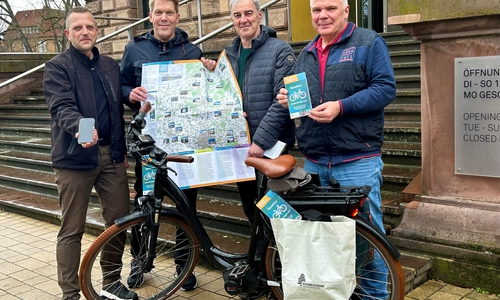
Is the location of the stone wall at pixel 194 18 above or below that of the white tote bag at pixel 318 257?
above

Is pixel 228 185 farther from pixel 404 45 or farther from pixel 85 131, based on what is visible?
pixel 404 45

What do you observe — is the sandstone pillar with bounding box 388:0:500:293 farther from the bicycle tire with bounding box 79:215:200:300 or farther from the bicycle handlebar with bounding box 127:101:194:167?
the bicycle handlebar with bounding box 127:101:194:167

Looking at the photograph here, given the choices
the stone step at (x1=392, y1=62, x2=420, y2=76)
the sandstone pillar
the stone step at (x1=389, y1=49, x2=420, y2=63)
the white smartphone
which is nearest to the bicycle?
the white smartphone

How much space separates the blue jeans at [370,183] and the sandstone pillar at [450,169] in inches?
38.3

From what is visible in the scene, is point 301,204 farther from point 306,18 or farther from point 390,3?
point 306,18

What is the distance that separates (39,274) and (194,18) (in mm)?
9461

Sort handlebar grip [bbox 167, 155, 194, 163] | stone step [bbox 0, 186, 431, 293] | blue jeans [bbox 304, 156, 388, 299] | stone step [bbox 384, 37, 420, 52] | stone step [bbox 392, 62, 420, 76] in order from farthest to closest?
stone step [bbox 384, 37, 420, 52]
stone step [bbox 392, 62, 420, 76]
stone step [bbox 0, 186, 431, 293]
handlebar grip [bbox 167, 155, 194, 163]
blue jeans [bbox 304, 156, 388, 299]

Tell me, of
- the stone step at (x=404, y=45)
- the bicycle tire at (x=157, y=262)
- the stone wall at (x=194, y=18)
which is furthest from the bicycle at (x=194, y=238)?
the stone wall at (x=194, y=18)

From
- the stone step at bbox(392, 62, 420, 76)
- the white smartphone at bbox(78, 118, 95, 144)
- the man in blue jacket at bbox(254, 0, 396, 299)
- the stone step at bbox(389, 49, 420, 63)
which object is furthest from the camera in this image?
the stone step at bbox(389, 49, 420, 63)

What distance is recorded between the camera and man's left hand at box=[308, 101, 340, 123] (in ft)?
9.67

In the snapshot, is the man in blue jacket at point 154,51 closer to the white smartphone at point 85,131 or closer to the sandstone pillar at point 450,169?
the white smartphone at point 85,131

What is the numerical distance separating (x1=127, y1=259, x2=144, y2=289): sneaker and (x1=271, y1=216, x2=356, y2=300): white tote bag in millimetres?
1310

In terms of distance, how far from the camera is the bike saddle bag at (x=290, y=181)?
119 inches

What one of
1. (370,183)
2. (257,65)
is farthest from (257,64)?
(370,183)
